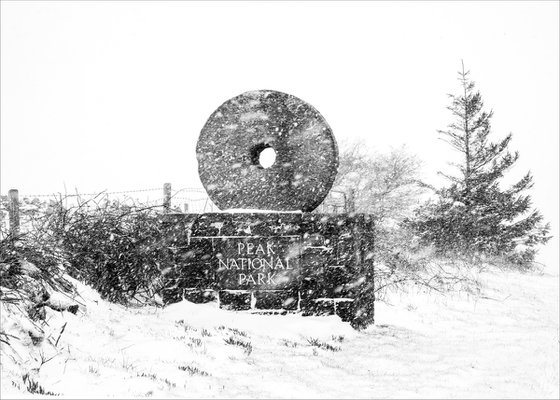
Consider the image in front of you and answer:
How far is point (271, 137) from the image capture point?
5.67 meters

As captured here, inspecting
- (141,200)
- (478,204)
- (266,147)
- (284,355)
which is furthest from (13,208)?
(478,204)

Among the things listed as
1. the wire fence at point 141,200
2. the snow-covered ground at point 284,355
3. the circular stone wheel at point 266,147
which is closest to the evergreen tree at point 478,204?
the wire fence at point 141,200

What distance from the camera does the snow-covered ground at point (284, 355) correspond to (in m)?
3.05

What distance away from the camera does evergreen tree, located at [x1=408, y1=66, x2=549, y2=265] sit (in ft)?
44.1

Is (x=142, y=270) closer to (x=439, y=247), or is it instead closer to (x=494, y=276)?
(x=494, y=276)

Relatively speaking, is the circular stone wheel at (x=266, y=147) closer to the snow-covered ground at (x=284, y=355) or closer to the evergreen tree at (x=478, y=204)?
the snow-covered ground at (x=284, y=355)

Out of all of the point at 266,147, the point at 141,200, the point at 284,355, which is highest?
the point at 266,147

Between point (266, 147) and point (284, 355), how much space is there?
2.51 m

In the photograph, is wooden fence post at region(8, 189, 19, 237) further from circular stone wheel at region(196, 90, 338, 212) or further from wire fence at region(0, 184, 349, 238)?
circular stone wheel at region(196, 90, 338, 212)

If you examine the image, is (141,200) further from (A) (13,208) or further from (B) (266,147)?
(B) (266,147)

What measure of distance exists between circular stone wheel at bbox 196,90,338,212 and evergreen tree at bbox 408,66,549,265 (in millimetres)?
8265

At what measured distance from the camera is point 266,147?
586 centimetres

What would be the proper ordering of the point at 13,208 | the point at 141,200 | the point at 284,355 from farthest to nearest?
1. the point at 141,200
2. the point at 13,208
3. the point at 284,355

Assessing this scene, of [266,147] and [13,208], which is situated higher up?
[266,147]
